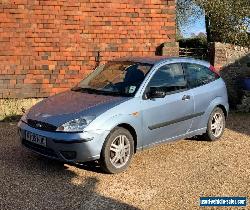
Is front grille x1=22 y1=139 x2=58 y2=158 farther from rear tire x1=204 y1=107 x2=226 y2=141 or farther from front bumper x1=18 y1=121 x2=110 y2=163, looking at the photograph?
rear tire x1=204 y1=107 x2=226 y2=141

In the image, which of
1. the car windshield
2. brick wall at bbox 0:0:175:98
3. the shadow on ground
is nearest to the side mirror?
the car windshield

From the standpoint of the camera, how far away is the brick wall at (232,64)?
11156mm

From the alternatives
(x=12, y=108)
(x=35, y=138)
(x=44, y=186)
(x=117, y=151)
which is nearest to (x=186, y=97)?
(x=117, y=151)

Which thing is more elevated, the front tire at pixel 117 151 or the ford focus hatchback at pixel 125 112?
the ford focus hatchback at pixel 125 112

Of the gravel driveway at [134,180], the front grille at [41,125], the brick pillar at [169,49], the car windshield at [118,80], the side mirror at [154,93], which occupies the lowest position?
the gravel driveway at [134,180]

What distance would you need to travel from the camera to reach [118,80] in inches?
255

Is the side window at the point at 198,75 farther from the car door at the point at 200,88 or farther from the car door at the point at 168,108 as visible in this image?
the car door at the point at 168,108

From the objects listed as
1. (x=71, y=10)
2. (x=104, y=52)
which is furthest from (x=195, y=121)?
(x=71, y=10)

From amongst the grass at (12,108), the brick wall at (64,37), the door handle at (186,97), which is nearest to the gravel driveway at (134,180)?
the door handle at (186,97)

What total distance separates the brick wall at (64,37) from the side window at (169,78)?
342 cm

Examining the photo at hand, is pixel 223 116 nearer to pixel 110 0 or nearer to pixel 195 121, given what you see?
pixel 195 121

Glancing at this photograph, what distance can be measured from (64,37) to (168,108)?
4310 mm

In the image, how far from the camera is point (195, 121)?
7043mm

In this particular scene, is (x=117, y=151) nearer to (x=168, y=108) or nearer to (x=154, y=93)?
(x=154, y=93)
